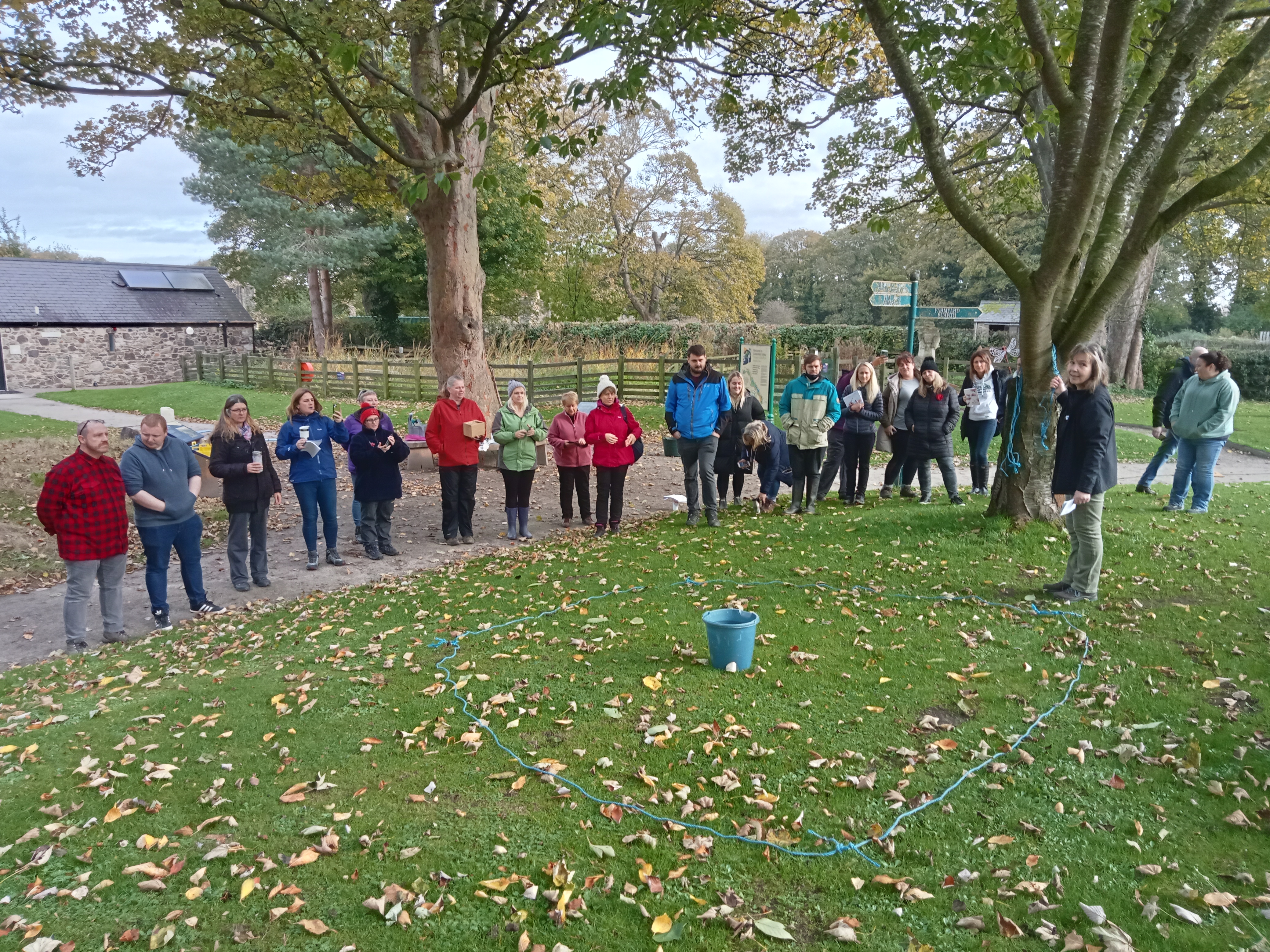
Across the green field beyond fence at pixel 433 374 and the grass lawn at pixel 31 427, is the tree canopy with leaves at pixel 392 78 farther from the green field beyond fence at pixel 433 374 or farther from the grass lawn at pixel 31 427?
the grass lawn at pixel 31 427

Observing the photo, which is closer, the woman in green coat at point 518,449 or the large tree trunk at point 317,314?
the woman in green coat at point 518,449

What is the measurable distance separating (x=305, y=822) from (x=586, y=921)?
1.59 m

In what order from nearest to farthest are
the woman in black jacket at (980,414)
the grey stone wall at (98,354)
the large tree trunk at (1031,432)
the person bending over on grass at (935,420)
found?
the large tree trunk at (1031,432) → the person bending over on grass at (935,420) → the woman in black jacket at (980,414) → the grey stone wall at (98,354)

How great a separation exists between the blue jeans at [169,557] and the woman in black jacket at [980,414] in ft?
29.2

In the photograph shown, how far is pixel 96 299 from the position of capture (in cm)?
3525

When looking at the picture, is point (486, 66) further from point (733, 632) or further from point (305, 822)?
point (305, 822)

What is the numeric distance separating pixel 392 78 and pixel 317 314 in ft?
95.5

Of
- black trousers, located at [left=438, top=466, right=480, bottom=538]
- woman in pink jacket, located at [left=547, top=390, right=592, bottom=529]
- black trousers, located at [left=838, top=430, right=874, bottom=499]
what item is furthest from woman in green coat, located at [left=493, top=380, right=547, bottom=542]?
black trousers, located at [left=838, top=430, right=874, bottom=499]

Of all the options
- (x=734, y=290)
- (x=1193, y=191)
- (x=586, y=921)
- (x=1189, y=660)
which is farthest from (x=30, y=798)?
(x=734, y=290)

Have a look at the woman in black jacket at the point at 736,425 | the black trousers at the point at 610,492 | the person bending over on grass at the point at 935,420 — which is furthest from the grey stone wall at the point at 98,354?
the person bending over on grass at the point at 935,420

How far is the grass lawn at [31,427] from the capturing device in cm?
1777

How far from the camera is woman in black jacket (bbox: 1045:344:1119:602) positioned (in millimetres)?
6188

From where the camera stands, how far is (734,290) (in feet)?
149

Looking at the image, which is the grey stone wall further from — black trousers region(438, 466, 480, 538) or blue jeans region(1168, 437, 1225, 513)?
blue jeans region(1168, 437, 1225, 513)
